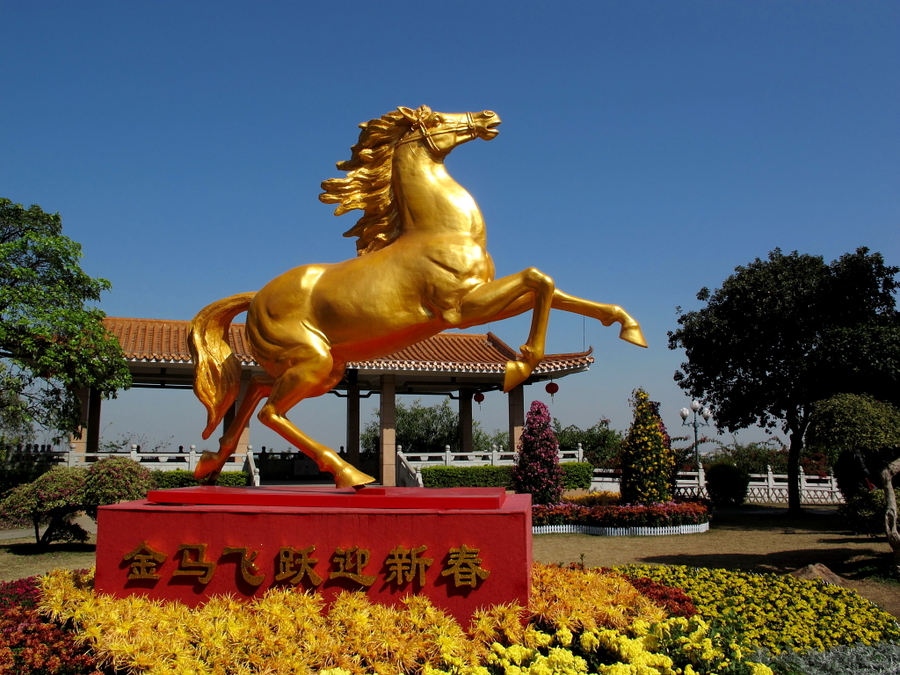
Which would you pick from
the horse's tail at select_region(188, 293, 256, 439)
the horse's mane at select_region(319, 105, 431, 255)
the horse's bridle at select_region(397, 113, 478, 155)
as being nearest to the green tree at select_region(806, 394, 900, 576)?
the horse's bridle at select_region(397, 113, 478, 155)

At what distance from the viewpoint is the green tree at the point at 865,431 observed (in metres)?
8.02

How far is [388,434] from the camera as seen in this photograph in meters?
15.6

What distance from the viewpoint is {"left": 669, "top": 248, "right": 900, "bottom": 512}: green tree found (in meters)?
12.0

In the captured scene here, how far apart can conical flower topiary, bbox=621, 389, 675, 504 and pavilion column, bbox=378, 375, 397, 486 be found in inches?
200

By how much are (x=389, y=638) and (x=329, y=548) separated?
777 mm

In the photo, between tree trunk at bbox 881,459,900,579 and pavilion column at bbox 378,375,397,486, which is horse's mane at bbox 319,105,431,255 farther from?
pavilion column at bbox 378,375,397,486

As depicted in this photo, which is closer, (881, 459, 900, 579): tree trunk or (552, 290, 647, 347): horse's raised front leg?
(552, 290, 647, 347): horse's raised front leg

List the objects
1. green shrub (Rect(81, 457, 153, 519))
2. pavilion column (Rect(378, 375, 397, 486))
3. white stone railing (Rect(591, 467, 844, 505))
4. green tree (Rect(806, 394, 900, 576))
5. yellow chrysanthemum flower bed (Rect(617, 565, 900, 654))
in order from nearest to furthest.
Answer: yellow chrysanthemum flower bed (Rect(617, 565, 900, 654))
green tree (Rect(806, 394, 900, 576))
green shrub (Rect(81, 457, 153, 519))
pavilion column (Rect(378, 375, 397, 486))
white stone railing (Rect(591, 467, 844, 505))

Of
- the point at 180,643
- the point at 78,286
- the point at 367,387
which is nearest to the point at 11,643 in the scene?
the point at 180,643

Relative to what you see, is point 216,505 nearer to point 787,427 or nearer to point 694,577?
point 694,577

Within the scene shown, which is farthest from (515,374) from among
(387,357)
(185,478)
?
(185,478)

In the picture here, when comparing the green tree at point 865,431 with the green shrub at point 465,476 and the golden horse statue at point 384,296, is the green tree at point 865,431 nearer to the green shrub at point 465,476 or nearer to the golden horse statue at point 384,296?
the golden horse statue at point 384,296

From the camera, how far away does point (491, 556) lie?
13.7ft

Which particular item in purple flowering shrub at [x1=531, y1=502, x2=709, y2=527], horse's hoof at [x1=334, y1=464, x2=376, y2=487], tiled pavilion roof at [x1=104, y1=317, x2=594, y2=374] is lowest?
purple flowering shrub at [x1=531, y1=502, x2=709, y2=527]
